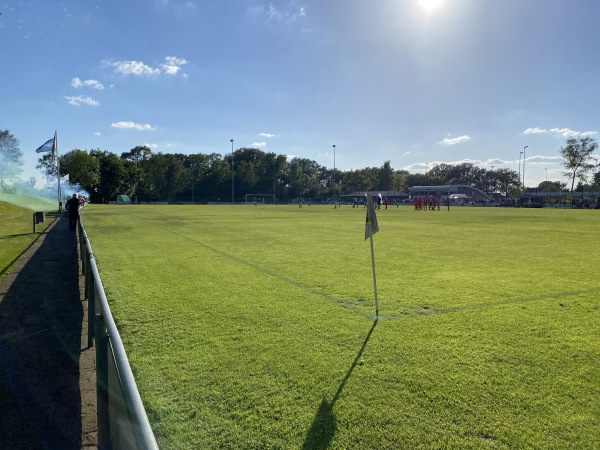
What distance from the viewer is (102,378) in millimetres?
2951

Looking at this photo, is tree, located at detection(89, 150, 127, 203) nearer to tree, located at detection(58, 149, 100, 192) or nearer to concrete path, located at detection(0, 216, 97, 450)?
tree, located at detection(58, 149, 100, 192)

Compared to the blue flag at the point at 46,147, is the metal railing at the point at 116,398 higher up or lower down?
lower down

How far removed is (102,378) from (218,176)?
120 m

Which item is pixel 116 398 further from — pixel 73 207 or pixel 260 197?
pixel 260 197

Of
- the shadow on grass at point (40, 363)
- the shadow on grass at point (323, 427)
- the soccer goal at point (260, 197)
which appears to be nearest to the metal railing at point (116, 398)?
the shadow on grass at point (40, 363)

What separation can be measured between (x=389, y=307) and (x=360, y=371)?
242cm

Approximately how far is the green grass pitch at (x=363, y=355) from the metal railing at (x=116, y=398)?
0.49 m

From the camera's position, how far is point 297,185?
128 meters

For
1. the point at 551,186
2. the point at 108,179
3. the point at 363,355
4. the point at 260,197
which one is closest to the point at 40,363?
the point at 363,355

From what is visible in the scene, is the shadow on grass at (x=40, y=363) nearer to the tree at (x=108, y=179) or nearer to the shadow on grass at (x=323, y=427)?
the shadow on grass at (x=323, y=427)

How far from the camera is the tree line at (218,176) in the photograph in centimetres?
9825

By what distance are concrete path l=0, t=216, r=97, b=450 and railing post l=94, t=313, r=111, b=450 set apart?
305 mm

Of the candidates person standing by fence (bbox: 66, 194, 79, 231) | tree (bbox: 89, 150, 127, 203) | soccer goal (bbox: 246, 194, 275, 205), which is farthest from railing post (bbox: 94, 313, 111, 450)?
soccer goal (bbox: 246, 194, 275, 205)

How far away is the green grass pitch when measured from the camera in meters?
3.13
